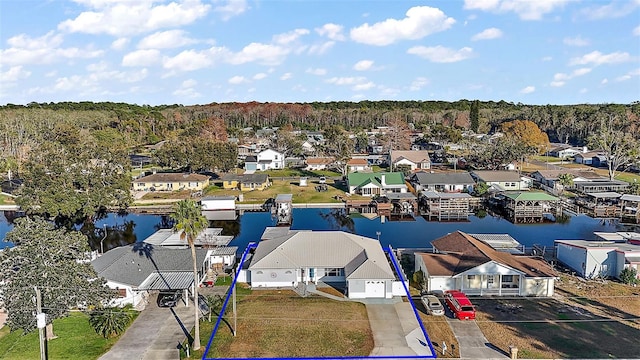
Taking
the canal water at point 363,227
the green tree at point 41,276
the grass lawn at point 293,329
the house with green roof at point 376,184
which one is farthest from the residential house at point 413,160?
the green tree at point 41,276

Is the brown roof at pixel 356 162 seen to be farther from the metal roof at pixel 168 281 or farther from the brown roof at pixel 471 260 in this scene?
the metal roof at pixel 168 281

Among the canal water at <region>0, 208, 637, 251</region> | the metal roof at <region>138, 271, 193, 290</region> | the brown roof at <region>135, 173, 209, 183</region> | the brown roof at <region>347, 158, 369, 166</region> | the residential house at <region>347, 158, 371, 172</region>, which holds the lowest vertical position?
the canal water at <region>0, 208, 637, 251</region>

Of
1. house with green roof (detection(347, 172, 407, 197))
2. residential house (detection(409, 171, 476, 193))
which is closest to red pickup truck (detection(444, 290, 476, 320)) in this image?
house with green roof (detection(347, 172, 407, 197))

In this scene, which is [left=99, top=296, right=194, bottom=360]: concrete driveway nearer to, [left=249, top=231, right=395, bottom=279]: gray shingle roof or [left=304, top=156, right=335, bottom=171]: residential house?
[left=249, top=231, right=395, bottom=279]: gray shingle roof

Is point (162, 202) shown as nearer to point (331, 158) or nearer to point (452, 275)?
point (331, 158)

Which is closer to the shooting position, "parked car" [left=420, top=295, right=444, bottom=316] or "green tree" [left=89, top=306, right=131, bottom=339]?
"green tree" [left=89, top=306, right=131, bottom=339]

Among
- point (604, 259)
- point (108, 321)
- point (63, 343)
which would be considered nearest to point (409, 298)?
point (604, 259)
